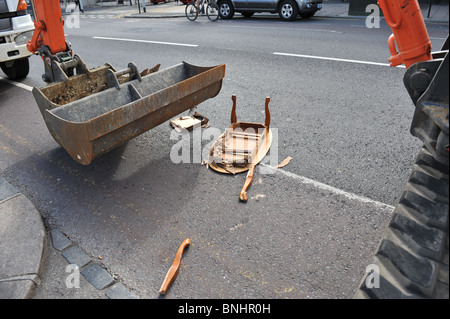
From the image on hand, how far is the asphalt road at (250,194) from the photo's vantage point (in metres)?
2.89

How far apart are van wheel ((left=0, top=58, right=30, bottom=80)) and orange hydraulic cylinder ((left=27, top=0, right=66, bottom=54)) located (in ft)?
11.5

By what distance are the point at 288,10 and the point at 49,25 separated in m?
11.8

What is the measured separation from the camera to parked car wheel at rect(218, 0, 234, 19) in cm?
1600

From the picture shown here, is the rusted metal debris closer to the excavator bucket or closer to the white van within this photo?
the excavator bucket

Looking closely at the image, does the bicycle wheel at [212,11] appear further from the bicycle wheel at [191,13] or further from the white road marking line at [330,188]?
the white road marking line at [330,188]

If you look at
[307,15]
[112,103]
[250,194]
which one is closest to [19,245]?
[112,103]

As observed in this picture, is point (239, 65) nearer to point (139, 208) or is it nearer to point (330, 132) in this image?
point (330, 132)

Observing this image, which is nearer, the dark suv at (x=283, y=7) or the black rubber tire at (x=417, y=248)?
the black rubber tire at (x=417, y=248)

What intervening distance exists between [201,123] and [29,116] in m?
3.01

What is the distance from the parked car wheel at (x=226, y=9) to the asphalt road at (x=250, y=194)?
1007 centimetres

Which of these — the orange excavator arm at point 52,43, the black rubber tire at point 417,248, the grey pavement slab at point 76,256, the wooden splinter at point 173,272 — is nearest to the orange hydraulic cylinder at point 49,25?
the orange excavator arm at point 52,43

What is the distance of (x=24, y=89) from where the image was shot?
742 centimetres

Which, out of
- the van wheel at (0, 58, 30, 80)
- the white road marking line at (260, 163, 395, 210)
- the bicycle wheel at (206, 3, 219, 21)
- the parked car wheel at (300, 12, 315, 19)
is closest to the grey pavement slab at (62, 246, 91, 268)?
the white road marking line at (260, 163, 395, 210)

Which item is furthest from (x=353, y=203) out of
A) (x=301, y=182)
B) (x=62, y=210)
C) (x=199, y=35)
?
(x=199, y=35)
